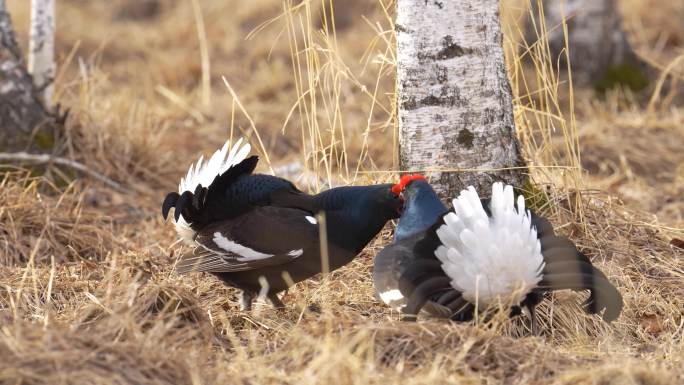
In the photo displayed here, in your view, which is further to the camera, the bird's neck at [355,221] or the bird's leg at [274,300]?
the bird's leg at [274,300]

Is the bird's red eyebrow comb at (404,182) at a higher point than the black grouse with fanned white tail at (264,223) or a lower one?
higher

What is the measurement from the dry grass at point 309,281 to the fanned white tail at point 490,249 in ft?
0.49

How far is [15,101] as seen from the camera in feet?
16.7

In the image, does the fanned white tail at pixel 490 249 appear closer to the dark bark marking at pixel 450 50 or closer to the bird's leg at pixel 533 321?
the bird's leg at pixel 533 321

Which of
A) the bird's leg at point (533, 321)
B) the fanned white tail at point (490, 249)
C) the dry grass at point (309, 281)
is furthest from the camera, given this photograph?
the bird's leg at point (533, 321)

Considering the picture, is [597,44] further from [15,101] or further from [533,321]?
[533,321]

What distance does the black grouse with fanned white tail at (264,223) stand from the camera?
134 inches

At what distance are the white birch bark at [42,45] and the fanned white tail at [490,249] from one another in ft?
9.74

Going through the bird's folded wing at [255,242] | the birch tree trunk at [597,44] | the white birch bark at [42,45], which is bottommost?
the birch tree trunk at [597,44]

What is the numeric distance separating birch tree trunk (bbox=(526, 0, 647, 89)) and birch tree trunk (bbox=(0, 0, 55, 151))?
3.98m

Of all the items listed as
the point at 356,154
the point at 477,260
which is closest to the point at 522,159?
the point at 477,260

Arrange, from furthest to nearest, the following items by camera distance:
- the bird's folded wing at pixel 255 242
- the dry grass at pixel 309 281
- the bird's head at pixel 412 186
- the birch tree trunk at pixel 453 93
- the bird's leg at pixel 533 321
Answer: the birch tree trunk at pixel 453 93, the bird's folded wing at pixel 255 242, the bird's head at pixel 412 186, the bird's leg at pixel 533 321, the dry grass at pixel 309 281

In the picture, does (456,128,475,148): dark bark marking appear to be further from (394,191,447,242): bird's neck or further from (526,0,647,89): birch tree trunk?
(526,0,647,89): birch tree trunk

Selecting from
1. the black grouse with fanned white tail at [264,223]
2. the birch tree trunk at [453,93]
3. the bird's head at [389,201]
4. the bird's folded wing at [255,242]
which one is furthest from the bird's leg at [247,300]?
the birch tree trunk at [453,93]
